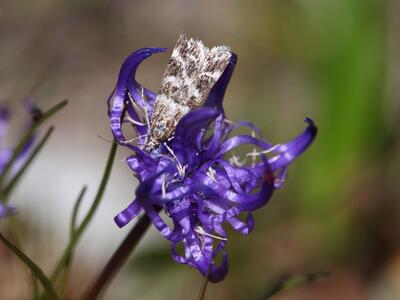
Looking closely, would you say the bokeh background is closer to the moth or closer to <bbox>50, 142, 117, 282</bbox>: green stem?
<bbox>50, 142, 117, 282</bbox>: green stem

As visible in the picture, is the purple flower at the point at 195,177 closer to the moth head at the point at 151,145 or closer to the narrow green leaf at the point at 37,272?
the moth head at the point at 151,145

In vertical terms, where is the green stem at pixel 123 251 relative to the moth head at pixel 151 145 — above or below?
below

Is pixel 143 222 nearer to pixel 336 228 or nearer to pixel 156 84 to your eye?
pixel 336 228

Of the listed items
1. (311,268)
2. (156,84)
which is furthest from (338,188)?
(156,84)

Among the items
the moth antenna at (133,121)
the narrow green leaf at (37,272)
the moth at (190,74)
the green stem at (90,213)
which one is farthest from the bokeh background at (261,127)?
the moth at (190,74)

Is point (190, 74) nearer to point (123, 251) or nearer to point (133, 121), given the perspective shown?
point (133, 121)

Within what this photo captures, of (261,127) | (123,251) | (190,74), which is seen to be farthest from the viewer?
(261,127)

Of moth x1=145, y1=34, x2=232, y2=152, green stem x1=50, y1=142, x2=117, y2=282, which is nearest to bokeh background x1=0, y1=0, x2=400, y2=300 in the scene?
green stem x1=50, y1=142, x2=117, y2=282

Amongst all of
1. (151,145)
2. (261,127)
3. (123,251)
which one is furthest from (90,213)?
(261,127)

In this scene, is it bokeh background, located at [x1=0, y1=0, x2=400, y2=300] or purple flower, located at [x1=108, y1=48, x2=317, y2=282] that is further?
bokeh background, located at [x1=0, y1=0, x2=400, y2=300]
